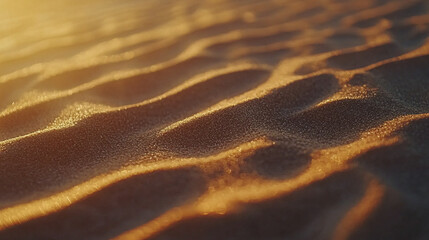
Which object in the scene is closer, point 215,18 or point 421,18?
point 421,18

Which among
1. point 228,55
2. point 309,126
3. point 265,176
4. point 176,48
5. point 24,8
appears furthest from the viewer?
point 24,8

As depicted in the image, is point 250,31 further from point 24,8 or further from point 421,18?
point 24,8

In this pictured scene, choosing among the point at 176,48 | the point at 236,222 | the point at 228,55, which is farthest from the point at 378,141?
the point at 176,48

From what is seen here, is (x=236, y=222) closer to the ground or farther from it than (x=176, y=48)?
closer to the ground

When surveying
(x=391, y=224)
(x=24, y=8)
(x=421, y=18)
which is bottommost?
(x=391, y=224)

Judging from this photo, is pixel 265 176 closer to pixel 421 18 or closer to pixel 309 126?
pixel 309 126

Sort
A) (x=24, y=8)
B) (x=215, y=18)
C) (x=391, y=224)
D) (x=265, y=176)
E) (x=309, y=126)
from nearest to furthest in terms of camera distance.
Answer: (x=391, y=224) → (x=265, y=176) → (x=309, y=126) → (x=215, y=18) → (x=24, y=8)
